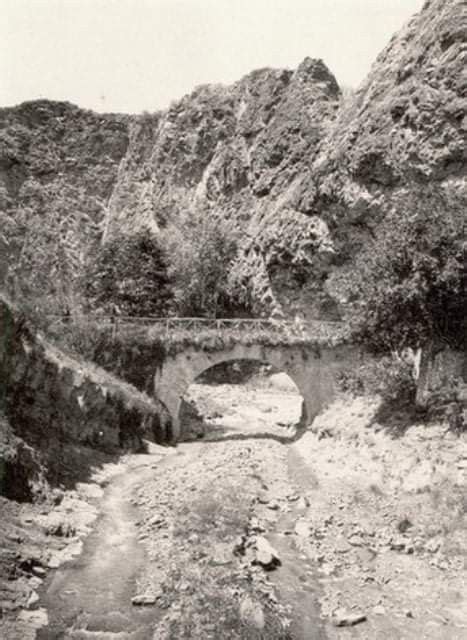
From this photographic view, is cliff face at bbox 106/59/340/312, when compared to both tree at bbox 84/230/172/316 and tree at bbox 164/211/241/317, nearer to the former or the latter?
tree at bbox 164/211/241/317

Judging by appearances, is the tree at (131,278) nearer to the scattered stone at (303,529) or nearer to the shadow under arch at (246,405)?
the shadow under arch at (246,405)

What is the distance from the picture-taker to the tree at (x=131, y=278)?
3766cm

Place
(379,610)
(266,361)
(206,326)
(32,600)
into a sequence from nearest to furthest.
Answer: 1. (32,600)
2. (379,610)
3. (266,361)
4. (206,326)

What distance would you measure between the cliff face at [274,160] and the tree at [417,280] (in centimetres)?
542

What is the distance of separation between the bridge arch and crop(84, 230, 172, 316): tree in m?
12.4

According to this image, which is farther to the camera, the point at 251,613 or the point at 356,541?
the point at 356,541

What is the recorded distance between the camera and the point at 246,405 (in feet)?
123

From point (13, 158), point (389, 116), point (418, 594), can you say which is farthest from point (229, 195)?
point (418, 594)

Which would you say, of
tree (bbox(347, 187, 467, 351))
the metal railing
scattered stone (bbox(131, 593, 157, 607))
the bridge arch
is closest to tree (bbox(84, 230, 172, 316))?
the metal railing

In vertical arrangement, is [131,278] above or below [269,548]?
above

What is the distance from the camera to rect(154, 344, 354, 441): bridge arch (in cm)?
2616

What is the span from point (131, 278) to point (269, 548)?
27.9m

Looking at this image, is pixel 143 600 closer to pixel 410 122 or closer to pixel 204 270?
pixel 410 122

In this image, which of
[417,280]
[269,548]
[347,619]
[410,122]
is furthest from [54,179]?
[347,619]
